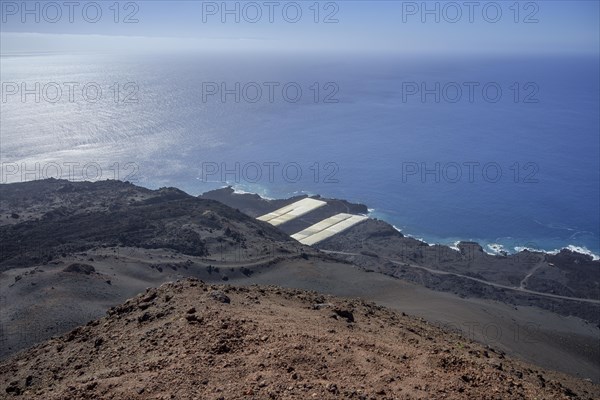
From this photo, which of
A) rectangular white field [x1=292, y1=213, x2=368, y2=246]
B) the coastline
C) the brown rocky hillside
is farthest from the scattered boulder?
the coastline

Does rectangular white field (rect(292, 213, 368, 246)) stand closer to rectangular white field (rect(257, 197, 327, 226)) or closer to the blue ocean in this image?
rectangular white field (rect(257, 197, 327, 226))

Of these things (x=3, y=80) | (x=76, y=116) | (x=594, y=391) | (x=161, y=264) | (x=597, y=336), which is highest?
(x=3, y=80)

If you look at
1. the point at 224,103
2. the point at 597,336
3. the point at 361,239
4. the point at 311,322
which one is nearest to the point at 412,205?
the point at 361,239

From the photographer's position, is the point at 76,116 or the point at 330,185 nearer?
the point at 330,185

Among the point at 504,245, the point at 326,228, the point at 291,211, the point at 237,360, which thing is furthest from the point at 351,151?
the point at 237,360

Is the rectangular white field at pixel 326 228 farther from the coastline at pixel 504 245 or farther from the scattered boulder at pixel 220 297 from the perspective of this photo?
the scattered boulder at pixel 220 297

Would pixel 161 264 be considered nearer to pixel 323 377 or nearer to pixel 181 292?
pixel 181 292

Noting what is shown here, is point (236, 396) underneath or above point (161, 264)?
above

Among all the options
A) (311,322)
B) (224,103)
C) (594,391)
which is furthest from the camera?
(224,103)
